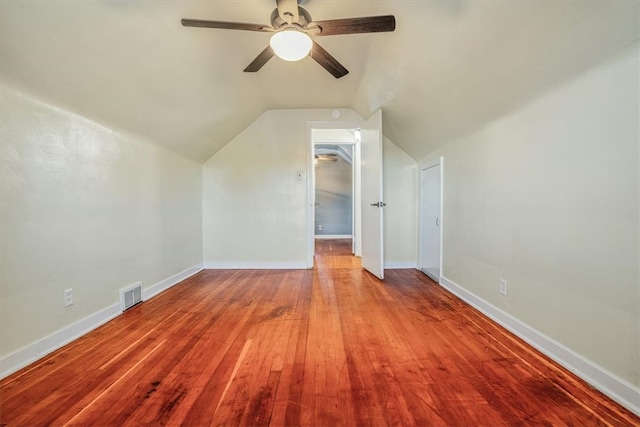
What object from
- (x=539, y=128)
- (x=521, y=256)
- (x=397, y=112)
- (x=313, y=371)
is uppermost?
(x=397, y=112)

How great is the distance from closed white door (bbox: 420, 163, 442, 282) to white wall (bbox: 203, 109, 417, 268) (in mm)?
297

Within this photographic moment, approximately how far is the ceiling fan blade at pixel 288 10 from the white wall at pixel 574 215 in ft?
5.09

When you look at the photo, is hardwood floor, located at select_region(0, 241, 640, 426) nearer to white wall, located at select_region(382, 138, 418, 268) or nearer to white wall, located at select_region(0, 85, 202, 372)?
white wall, located at select_region(0, 85, 202, 372)

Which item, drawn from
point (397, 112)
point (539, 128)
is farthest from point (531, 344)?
point (397, 112)

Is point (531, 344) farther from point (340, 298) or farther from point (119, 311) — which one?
point (119, 311)

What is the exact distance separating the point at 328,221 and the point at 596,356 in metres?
6.49

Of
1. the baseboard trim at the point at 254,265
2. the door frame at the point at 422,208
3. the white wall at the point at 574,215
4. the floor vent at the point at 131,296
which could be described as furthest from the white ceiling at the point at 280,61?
the baseboard trim at the point at 254,265

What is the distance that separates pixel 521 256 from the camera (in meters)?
1.75

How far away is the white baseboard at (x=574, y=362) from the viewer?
1.13 m

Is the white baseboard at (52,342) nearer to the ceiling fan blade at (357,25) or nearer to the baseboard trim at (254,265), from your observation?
the baseboard trim at (254,265)

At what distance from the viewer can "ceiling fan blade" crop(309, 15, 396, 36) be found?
4.79 feet

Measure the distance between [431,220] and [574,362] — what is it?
2.01 m

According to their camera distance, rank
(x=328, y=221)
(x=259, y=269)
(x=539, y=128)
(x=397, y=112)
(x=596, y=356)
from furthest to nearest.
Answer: (x=328, y=221) → (x=259, y=269) → (x=397, y=112) → (x=539, y=128) → (x=596, y=356)

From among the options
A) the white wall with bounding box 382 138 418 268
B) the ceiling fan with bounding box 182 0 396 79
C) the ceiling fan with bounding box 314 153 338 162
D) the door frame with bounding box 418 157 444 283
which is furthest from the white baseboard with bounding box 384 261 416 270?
the ceiling fan with bounding box 314 153 338 162
